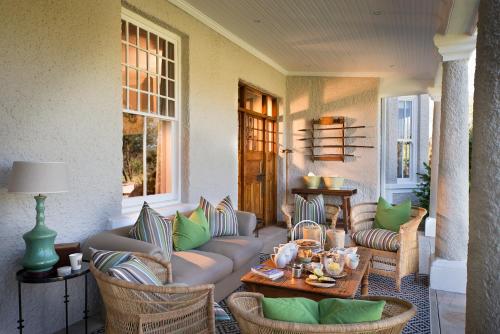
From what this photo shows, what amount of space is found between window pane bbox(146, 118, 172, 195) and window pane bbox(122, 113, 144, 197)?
0.37 ft

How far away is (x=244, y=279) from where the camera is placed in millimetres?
2775

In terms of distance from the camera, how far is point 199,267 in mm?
3113

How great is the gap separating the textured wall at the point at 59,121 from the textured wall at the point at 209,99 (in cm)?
74

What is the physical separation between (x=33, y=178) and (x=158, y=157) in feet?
6.43

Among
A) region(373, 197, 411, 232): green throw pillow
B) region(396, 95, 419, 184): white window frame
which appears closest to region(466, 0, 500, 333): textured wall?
→ region(373, 197, 411, 232): green throw pillow

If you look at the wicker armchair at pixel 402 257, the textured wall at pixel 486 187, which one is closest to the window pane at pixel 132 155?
the wicker armchair at pixel 402 257

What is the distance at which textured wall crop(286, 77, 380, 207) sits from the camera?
741 centimetres

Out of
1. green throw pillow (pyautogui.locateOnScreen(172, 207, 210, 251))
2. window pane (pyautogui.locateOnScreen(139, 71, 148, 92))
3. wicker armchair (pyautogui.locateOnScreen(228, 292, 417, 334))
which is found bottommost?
green throw pillow (pyautogui.locateOnScreen(172, 207, 210, 251))

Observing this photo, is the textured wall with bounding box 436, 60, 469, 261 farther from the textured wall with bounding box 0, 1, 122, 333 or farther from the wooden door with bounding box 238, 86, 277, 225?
the textured wall with bounding box 0, 1, 122, 333

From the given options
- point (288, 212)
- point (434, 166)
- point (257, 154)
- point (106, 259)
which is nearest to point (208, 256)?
point (106, 259)

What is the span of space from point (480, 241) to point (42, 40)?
10.1 ft

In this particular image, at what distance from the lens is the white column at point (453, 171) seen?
381 centimetres

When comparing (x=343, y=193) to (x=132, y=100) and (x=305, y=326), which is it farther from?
(x=305, y=326)

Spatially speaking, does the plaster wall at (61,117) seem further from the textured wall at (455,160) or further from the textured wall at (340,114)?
the textured wall at (340,114)
